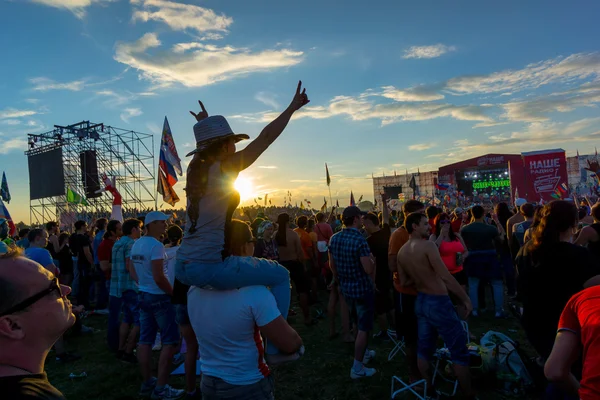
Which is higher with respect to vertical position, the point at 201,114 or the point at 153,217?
the point at 201,114

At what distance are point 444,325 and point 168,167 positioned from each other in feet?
40.2

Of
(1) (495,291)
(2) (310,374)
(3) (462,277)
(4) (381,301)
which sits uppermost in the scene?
(3) (462,277)

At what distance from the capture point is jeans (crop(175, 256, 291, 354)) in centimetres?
229

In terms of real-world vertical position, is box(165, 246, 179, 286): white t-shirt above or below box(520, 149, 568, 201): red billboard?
below

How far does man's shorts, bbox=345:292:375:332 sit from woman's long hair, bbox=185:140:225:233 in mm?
3573

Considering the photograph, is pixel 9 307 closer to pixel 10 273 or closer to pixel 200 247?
pixel 10 273

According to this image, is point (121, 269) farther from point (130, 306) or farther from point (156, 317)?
point (156, 317)

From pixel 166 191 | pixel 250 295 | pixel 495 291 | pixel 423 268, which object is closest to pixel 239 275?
pixel 250 295

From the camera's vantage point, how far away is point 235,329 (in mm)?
2373

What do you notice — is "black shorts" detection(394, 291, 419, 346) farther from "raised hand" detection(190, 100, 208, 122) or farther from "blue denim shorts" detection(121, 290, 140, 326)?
"blue denim shorts" detection(121, 290, 140, 326)

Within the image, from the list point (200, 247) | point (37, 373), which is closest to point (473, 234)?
point (200, 247)

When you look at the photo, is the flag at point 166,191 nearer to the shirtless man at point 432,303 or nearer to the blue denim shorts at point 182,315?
the blue denim shorts at point 182,315

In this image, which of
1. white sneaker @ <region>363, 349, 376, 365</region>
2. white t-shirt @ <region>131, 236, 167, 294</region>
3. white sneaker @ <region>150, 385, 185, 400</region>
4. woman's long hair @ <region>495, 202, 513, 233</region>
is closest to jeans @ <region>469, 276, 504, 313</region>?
woman's long hair @ <region>495, 202, 513, 233</region>

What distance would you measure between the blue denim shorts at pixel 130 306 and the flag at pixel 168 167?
6953 millimetres
